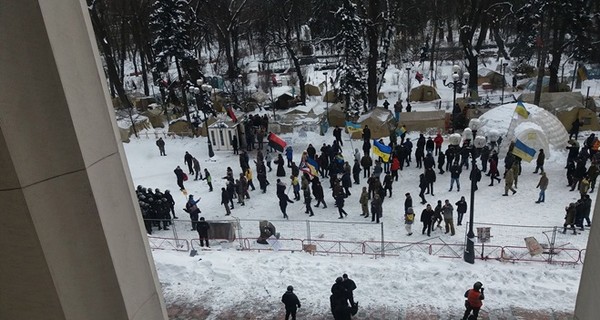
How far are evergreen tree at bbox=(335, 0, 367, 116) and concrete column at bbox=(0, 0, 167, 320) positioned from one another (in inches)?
951

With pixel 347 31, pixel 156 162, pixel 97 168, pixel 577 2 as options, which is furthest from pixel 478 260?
pixel 577 2

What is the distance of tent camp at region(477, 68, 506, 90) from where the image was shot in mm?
36969

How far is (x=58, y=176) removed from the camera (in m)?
4.13

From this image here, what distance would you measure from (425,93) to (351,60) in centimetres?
751

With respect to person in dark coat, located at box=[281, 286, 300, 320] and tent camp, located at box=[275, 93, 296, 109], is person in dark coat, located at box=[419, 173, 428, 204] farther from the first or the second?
tent camp, located at box=[275, 93, 296, 109]

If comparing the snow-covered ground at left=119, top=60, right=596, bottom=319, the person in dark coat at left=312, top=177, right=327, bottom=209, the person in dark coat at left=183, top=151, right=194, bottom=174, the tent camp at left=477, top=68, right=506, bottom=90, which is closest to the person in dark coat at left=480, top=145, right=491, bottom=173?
the snow-covered ground at left=119, top=60, right=596, bottom=319

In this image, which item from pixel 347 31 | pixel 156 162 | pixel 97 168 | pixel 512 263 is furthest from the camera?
pixel 347 31

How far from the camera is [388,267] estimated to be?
42.0 ft

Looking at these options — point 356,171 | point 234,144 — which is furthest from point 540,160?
point 234,144

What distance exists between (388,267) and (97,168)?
9860mm

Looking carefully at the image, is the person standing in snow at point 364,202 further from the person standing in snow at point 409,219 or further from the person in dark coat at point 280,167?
the person in dark coat at point 280,167

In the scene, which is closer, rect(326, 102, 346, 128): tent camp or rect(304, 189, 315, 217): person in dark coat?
rect(304, 189, 315, 217): person in dark coat

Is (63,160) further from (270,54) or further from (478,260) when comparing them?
(270,54)

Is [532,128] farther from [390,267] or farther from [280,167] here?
[280,167]
